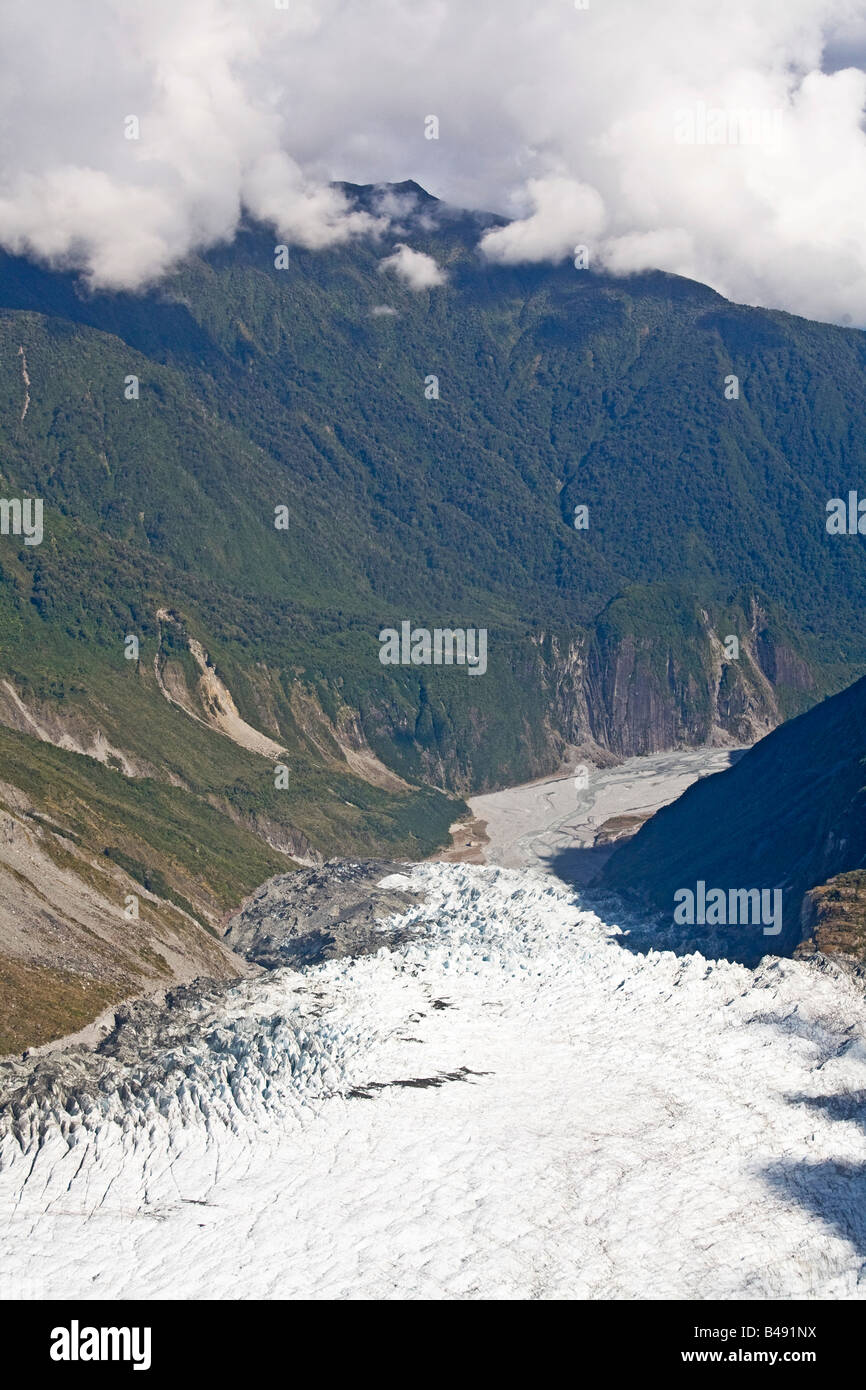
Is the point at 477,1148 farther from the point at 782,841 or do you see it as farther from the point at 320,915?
the point at 782,841

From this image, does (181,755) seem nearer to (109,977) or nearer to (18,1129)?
(109,977)

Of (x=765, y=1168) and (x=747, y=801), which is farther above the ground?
(x=747, y=801)

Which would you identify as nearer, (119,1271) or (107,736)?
(119,1271)

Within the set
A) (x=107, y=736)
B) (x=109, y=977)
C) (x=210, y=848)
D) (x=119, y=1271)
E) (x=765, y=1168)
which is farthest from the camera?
(x=107, y=736)

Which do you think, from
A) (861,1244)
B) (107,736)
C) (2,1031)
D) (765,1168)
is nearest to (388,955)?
(2,1031)

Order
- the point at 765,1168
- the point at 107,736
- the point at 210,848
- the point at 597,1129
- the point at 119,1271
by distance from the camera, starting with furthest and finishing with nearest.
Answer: the point at 107,736 < the point at 210,848 < the point at 597,1129 < the point at 765,1168 < the point at 119,1271

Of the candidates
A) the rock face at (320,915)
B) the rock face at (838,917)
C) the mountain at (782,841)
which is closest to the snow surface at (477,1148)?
the rock face at (838,917)

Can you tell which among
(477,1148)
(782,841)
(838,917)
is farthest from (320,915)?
(477,1148)
